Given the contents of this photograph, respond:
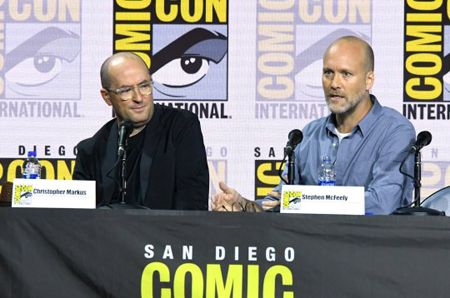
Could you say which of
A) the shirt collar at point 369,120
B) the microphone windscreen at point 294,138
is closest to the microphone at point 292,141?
the microphone windscreen at point 294,138

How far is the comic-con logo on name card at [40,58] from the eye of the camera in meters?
4.90

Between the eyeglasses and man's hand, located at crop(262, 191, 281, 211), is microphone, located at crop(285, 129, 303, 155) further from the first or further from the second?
the eyeglasses

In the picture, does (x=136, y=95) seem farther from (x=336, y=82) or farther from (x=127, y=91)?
(x=336, y=82)

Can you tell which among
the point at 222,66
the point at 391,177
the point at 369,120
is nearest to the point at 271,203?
the point at 391,177

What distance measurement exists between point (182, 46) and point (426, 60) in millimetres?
1510

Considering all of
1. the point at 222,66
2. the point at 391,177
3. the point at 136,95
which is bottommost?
the point at 391,177

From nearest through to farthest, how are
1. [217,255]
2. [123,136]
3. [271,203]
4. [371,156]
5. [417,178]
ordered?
[217,255], [417,178], [123,136], [271,203], [371,156]

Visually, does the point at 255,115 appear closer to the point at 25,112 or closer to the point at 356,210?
the point at 25,112

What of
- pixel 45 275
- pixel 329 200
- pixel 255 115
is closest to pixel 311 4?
pixel 255 115

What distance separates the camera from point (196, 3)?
192 inches

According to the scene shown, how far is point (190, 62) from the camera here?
194 inches

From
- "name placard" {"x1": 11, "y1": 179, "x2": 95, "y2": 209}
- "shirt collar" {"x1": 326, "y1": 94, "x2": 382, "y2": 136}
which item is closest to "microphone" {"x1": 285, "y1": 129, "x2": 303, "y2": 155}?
"shirt collar" {"x1": 326, "y1": 94, "x2": 382, "y2": 136}

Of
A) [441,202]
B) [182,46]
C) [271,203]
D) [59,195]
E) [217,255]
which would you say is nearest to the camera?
[217,255]

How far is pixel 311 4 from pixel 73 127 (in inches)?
65.6
